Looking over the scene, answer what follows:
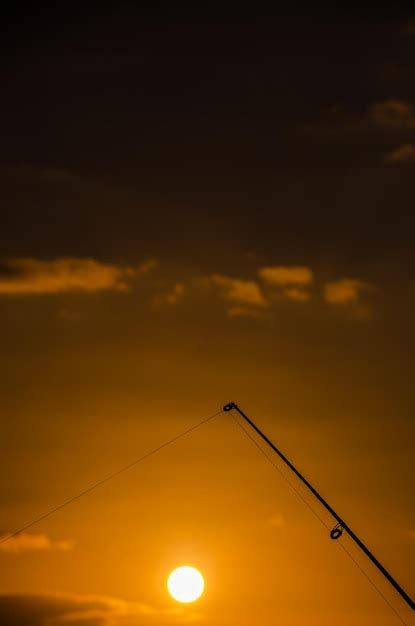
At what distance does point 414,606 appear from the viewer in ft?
77.0

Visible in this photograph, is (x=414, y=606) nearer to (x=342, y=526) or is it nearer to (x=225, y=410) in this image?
(x=342, y=526)

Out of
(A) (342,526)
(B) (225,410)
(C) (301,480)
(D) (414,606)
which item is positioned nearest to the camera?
(D) (414,606)

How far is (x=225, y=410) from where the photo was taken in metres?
29.5

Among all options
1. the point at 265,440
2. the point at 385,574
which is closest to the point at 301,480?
the point at 265,440

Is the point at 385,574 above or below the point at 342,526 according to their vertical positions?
below

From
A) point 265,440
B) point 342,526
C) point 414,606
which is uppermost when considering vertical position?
point 265,440

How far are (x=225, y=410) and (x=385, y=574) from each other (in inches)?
319

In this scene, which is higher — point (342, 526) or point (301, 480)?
point (301, 480)

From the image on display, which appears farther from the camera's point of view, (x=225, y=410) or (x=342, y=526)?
(x=225, y=410)

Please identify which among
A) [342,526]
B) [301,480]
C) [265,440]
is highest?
[265,440]

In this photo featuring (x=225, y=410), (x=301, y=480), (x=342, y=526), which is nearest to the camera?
(x=342, y=526)

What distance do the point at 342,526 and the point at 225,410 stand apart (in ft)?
19.6

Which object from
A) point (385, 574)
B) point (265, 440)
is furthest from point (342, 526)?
point (265, 440)

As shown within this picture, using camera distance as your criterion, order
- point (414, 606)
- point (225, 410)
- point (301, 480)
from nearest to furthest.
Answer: point (414, 606), point (301, 480), point (225, 410)
